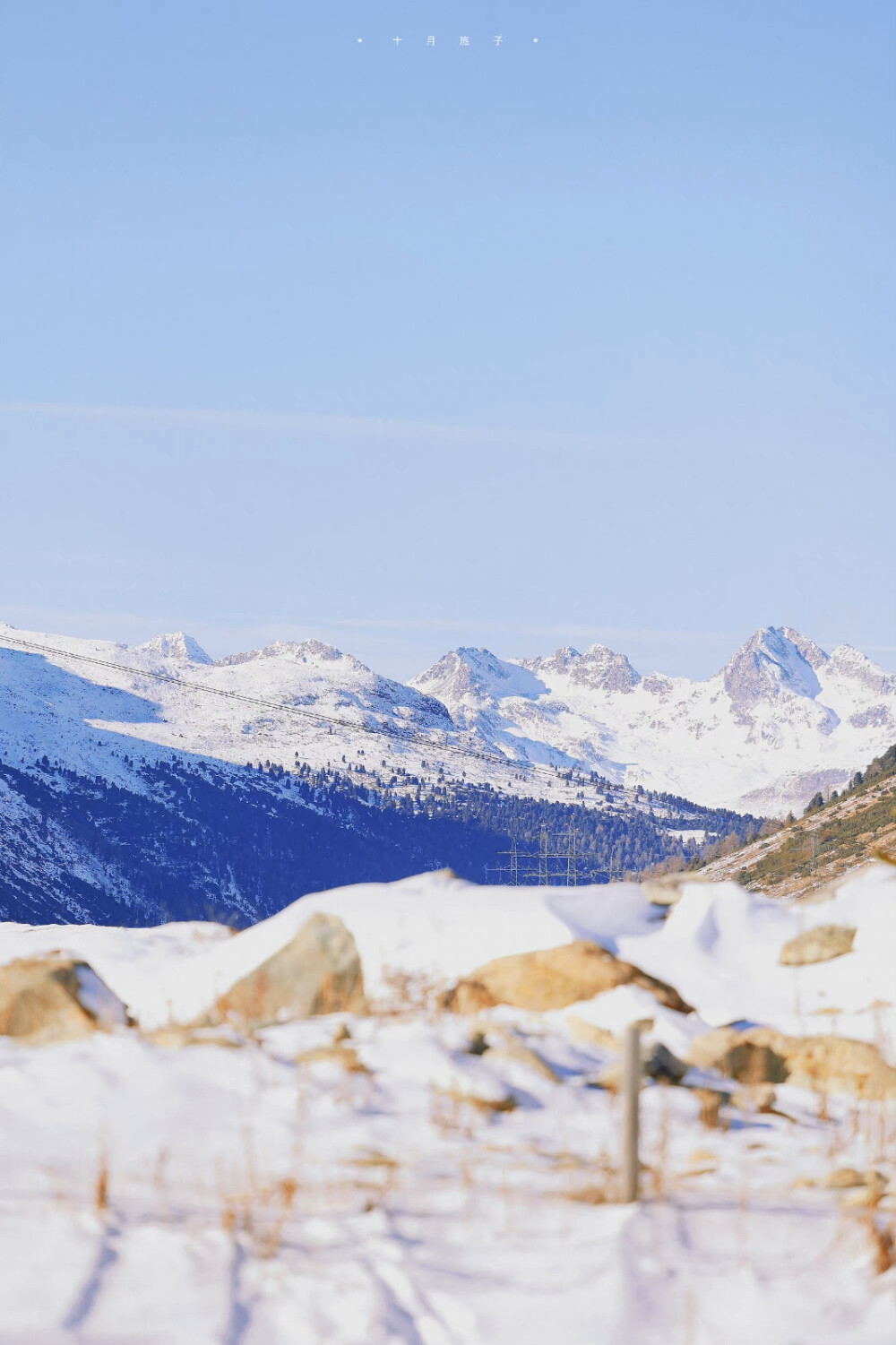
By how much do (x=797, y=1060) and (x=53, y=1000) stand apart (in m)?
7.48

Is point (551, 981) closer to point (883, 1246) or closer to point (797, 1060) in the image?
point (797, 1060)

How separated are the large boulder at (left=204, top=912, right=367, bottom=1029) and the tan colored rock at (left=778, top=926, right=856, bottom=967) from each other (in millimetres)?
5135

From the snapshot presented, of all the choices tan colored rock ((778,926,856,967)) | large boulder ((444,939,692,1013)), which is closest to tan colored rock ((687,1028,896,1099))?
large boulder ((444,939,692,1013))

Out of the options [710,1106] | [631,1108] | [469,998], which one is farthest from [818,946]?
[631,1108]

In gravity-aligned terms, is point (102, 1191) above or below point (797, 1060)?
below

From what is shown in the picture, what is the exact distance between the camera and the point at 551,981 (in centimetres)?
1457

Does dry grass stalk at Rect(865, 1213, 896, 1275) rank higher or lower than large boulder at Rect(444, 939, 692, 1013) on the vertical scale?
lower

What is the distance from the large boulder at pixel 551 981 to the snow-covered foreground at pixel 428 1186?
0.67 ft

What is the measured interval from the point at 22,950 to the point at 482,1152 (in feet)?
34.4

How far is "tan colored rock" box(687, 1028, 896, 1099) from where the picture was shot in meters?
12.5

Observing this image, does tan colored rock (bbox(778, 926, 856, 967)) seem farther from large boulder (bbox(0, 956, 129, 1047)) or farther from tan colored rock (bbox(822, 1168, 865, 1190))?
large boulder (bbox(0, 956, 129, 1047))

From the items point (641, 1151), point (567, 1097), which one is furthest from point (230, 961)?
point (641, 1151)

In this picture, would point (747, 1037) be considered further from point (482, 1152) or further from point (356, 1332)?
point (356, 1332)

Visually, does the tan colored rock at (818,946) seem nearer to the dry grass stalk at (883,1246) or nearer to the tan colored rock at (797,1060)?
the tan colored rock at (797,1060)
